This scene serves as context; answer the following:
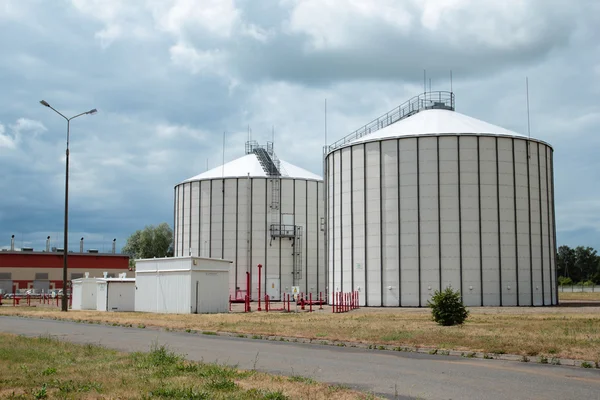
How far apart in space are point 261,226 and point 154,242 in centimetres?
7033

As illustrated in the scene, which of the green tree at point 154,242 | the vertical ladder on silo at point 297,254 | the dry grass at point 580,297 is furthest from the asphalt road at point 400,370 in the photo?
the green tree at point 154,242

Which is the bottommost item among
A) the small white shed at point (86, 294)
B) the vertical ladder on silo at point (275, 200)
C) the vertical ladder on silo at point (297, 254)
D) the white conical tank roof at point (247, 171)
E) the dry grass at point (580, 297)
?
the dry grass at point (580, 297)

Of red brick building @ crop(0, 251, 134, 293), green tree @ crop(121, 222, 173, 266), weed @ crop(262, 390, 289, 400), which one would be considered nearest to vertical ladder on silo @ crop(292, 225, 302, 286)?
red brick building @ crop(0, 251, 134, 293)

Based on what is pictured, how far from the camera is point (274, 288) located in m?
59.6

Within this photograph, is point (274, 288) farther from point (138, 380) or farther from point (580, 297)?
point (138, 380)

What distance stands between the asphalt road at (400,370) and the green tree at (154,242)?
105 metres

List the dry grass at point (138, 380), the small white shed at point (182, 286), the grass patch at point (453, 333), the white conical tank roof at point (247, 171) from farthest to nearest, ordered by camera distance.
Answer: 1. the white conical tank roof at point (247, 171)
2. the small white shed at point (182, 286)
3. the grass patch at point (453, 333)
4. the dry grass at point (138, 380)

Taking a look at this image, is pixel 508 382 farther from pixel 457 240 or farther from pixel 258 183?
pixel 258 183

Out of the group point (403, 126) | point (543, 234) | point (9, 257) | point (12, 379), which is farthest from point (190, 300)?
point (9, 257)

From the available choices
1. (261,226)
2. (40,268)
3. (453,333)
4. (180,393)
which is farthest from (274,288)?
(180,393)

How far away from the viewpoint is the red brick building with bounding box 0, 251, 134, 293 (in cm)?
8919

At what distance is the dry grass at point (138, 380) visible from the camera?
1088cm

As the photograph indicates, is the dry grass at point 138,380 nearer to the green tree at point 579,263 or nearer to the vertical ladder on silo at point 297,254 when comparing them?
the vertical ladder on silo at point 297,254

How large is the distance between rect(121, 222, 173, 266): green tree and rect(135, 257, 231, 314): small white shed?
81192mm
